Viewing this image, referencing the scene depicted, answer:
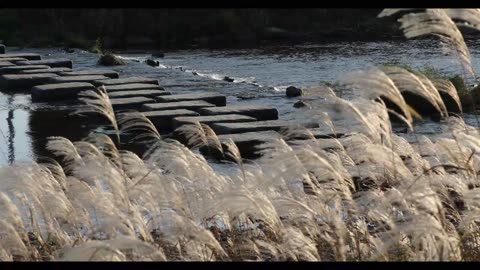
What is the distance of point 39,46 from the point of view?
16.8 metres

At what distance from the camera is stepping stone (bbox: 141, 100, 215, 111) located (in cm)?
814

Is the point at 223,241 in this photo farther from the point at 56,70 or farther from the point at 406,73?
the point at 56,70

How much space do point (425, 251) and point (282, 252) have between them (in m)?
0.51

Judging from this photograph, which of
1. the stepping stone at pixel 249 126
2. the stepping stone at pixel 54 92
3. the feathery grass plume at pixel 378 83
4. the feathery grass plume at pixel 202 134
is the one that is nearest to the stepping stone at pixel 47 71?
the stepping stone at pixel 54 92

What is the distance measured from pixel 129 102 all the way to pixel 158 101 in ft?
1.08

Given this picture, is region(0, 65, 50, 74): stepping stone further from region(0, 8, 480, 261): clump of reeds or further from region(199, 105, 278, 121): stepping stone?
region(0, 8, 480, 261): clump of reeds

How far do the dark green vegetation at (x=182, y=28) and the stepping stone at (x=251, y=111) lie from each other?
9.21 m

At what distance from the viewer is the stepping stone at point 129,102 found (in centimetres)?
841

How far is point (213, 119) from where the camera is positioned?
744 cm

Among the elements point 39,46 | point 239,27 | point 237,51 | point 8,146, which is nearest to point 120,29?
point 239,27

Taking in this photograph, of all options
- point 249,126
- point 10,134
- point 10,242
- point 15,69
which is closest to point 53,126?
point 10,134

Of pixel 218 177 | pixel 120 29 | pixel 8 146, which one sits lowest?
pixel 120 29

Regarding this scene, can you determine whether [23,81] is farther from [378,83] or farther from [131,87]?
[378,83]

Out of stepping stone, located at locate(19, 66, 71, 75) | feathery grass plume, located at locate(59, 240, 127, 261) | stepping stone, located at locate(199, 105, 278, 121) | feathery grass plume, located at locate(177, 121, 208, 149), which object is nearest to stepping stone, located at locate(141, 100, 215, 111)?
stepping stone, located at locate(199, 105, 278, 121)
